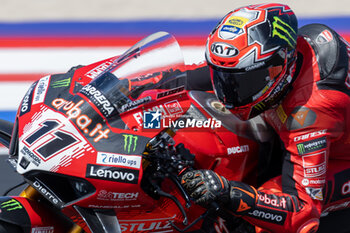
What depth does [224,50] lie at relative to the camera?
9.46ft

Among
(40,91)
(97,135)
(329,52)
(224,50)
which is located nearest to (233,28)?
(224,50)

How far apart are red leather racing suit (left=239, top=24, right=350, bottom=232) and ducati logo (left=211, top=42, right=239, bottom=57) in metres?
0.41

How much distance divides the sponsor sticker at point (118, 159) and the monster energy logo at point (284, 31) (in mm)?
915

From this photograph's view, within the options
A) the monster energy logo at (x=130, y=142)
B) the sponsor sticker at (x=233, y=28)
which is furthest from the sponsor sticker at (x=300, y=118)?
the monster energy logo at (x=130, y=142)

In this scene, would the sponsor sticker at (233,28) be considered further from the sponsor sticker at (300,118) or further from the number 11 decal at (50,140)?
the number 11 decal at (50,140)

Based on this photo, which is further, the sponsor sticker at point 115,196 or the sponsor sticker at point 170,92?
the sponsor sticker at point 170,92

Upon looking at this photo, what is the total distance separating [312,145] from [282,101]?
293 mm

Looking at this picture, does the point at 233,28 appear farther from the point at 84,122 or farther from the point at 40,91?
the point at 40,91

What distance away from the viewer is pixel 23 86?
5344 millimetres

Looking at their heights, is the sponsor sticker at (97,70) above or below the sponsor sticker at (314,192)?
above

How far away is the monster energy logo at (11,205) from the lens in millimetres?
2881

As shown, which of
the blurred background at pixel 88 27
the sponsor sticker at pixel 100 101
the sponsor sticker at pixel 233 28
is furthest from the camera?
the blurred background at pixel 88 27

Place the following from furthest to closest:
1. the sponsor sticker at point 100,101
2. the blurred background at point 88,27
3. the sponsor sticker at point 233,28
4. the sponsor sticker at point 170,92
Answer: the blurred background at point 88,27, the sponsor sticker at point 233,28, the sponsor sticker at point 170,92, the sponsor sticker at point 100,101

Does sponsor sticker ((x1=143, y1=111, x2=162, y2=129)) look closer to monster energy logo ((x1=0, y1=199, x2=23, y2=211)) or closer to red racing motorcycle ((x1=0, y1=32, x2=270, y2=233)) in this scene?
red racing motorcycle ((x1=0, y1=32, x2=270, y2=233))
